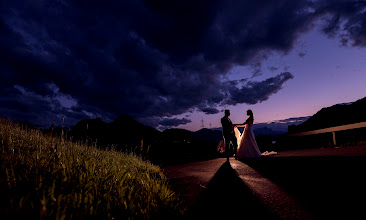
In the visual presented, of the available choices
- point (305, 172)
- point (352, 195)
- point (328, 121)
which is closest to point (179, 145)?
point (305, 172)

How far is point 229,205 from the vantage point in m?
2.65

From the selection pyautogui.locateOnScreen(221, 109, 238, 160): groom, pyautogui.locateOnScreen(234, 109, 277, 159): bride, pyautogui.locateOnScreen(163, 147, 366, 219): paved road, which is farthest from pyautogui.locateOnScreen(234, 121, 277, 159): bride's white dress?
pyautogui.locateOnScreen(163, 147, 366, 219): paved road

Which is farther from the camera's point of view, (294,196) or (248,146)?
(248,146)

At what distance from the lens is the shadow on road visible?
2316 millimetres

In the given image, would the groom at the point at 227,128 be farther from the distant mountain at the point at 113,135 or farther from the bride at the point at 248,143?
the distant mountain at the point at 113,135

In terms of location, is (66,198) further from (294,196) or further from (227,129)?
(227,129)

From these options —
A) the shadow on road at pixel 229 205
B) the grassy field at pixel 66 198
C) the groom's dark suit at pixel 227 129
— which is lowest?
the shadow on road at pixel 229 205

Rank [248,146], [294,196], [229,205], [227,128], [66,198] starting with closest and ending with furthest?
[66,198] → [229,205] → [294,196] → [227,128] → [248,146]

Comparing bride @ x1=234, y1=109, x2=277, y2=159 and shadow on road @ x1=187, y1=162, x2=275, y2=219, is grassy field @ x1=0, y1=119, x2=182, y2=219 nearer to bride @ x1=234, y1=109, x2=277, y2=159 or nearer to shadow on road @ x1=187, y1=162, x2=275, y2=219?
shadow on road @ x1=187, y1=162, x2=275, y2=219

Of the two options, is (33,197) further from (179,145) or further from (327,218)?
(179,145)

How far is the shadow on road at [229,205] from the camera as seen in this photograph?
232 centimetres

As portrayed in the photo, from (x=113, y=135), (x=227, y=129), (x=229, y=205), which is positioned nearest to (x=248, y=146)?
(x=227, y=129)

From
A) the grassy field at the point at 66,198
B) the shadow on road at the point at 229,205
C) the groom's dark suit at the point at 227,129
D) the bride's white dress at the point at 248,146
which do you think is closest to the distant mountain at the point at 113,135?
the groom's dark suit at the point at 227,129

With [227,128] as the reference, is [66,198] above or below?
below
